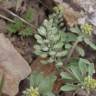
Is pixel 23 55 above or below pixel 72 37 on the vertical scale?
below

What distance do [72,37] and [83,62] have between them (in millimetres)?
200

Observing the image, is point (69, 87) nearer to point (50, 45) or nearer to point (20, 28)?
point (50, 45)

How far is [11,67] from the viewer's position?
2539mm

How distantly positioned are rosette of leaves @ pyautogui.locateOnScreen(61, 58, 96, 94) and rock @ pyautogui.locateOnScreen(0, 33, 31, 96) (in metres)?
0.25

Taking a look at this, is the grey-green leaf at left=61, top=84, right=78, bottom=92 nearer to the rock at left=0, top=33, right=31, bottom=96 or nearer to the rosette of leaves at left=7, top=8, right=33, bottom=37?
the rock at left=0, top=33, right=31, bottom=96

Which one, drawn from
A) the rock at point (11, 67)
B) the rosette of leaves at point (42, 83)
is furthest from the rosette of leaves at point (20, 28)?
the rosette of leaves at point (42, 83)

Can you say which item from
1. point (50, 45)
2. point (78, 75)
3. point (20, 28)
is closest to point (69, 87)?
point (78, 75)

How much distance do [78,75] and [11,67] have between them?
421 millimetres

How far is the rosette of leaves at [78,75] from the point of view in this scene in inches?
97.9

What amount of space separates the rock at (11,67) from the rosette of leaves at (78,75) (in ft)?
0.83

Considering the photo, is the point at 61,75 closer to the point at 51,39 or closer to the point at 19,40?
the point at 51,39

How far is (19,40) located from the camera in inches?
111

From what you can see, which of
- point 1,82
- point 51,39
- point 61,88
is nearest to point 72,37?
point 51,39

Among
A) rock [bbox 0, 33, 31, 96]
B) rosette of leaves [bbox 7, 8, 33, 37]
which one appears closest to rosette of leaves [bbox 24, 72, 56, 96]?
rock [bbox 0, 33, 31, 96]
